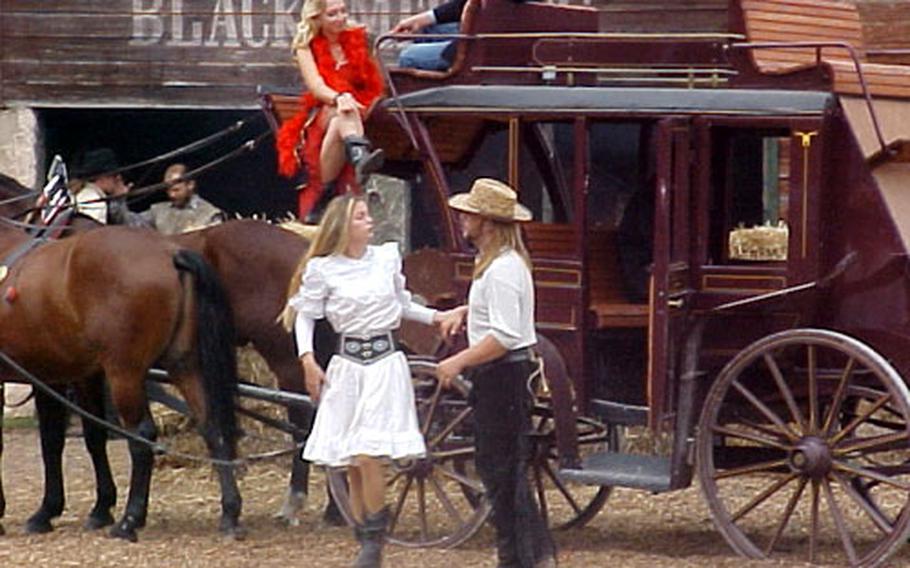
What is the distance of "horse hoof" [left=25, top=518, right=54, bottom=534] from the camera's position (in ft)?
32.6

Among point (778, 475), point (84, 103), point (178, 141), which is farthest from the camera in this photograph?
point (178, 141)

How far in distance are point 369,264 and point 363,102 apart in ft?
5.65

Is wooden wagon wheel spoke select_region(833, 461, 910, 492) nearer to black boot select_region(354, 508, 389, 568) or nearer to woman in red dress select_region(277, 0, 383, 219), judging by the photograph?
black boot select_region(354, 508, 389, 568)

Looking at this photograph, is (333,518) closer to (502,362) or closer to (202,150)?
(502,362)

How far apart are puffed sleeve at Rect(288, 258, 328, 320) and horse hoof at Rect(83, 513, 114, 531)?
2.49 m

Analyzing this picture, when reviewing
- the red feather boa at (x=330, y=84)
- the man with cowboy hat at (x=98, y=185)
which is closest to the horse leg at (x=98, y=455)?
the man with cowboy hat at (x=98, y=185)

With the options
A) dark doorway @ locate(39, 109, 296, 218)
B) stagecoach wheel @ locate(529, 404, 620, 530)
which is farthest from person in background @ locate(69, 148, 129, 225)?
dark doorway @ locate(39, 109, 296, 218)

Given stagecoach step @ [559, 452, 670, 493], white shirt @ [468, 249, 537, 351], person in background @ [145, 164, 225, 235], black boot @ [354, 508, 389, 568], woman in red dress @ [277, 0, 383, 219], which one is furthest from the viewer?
person in background @ [145, 164, 225, 235]

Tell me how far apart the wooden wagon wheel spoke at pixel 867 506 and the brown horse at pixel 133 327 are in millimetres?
2848

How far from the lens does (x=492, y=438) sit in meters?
7.93

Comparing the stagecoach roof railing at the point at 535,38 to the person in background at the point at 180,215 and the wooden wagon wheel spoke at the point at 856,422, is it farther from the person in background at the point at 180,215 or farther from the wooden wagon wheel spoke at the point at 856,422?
the person in background at the point at 180,215

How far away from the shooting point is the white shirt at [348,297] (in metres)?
7.96

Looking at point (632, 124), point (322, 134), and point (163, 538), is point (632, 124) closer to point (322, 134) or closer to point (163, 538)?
point (322, 134)

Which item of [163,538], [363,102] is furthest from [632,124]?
[163,538]
